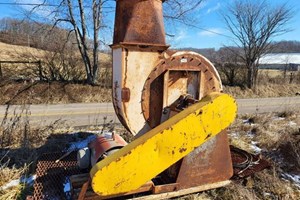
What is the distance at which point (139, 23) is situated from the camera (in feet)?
10.8

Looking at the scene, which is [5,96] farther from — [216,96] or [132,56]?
[216,96]

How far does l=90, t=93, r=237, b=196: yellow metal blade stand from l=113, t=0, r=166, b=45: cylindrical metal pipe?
3.82 feet

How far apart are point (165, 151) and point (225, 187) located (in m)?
1.55

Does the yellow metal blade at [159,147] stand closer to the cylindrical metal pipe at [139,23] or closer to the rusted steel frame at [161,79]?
the rusted steel frame at [161,79]

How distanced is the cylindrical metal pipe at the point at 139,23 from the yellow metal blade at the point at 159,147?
3.82 feet

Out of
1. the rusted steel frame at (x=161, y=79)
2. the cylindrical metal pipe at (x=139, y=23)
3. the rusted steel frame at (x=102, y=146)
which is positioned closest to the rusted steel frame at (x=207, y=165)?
the rusted steel frame at (x=161, y=79)

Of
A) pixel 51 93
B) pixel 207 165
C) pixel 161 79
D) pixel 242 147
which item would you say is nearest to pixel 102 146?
pixel 161 79

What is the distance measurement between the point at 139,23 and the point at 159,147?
1625 millimetres

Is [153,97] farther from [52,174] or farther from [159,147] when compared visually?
[52,174]

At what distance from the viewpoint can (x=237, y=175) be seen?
3.52 meters

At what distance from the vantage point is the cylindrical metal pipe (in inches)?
128

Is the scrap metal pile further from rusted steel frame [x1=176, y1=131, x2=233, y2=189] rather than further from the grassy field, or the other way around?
the grassy field

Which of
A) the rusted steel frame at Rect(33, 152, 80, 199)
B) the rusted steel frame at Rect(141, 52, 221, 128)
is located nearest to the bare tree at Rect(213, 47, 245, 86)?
the rusted steel frame at Rect(141, 52, 221, 128)

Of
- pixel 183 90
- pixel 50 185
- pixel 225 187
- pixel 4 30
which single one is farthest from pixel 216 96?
pixel 4 30
